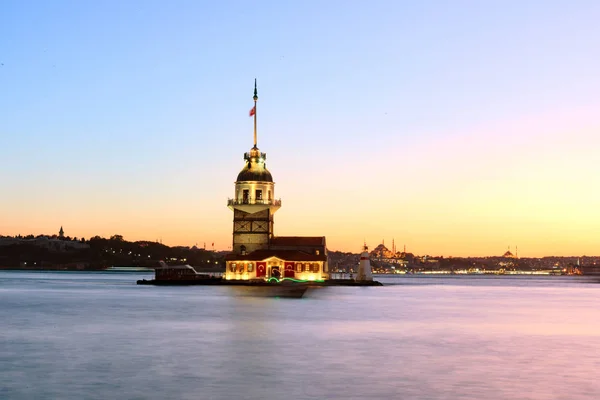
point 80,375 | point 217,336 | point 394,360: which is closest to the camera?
point 80,375

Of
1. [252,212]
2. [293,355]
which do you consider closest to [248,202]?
[252,212]

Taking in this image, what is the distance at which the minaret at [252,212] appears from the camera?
→ 120062 millimetres

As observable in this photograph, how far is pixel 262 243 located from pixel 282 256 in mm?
4132

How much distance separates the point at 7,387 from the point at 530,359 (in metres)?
22.2

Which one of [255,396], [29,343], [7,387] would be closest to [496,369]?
[255,396]

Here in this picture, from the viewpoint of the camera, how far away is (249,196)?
120625mm

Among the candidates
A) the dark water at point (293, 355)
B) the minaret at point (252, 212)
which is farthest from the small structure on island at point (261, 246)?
the dark water at point (293, 355)

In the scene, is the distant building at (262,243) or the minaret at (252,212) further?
the minaret at (252,212)

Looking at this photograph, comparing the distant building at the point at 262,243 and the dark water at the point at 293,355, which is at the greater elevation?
the distant building at the point at 262,243

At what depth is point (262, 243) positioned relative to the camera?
120m

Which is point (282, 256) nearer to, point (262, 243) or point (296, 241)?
point (262, 243)

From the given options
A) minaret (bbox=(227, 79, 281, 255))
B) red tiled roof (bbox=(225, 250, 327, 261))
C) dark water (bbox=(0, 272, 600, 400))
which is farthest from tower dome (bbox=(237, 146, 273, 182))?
dark water (bbox=(0, 272, 600, 400))

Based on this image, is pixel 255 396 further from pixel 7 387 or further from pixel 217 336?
pixel 217 336

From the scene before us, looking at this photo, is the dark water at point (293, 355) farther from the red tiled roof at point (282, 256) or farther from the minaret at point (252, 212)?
the minaret at point (252, 212)
